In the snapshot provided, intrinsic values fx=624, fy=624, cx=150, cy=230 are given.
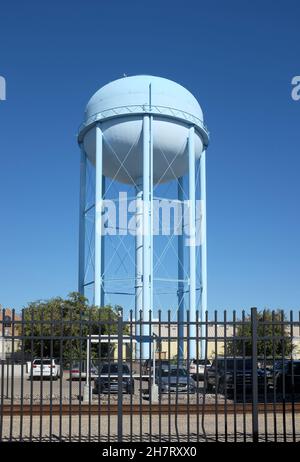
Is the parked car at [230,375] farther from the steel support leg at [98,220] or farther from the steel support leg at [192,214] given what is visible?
the steel support leg at [98,220]

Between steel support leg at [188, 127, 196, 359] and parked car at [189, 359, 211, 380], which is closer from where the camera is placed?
parked car at [189, 359, 211, 380]

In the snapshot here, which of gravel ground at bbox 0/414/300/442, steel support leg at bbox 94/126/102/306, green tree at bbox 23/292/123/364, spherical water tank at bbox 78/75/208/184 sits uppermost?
spherical water tank at bbox 78/75/208/184

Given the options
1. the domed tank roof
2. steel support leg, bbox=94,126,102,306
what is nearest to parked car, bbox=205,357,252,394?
steel support leg, bbox=94,126,102,306

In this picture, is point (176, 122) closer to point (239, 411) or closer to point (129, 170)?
point (129, 170)

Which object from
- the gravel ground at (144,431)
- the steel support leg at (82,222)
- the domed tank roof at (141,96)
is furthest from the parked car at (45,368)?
the domed tank roof at (141,96)

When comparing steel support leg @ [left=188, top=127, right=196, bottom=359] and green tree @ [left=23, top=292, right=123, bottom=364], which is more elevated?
steel support leg @ [left=188, top=127, right=196, bottom=359]

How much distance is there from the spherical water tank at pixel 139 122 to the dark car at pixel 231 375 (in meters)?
17.5

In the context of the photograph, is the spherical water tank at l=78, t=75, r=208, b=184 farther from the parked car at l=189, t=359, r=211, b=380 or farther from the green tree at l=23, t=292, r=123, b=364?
the parked car at l=189, t=359, r=211, b=380

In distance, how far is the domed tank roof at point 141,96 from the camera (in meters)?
36.7

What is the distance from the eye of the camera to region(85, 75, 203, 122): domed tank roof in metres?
36.7

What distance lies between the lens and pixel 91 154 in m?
39.1

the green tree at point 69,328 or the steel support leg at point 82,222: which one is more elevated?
the steel support leg at point 82,222
